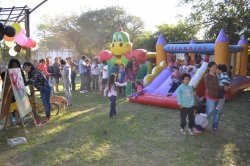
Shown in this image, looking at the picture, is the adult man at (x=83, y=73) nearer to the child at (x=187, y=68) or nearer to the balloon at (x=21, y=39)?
the child at (x=187, y=68)

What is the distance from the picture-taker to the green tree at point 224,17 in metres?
13.7

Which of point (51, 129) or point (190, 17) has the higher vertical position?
point (190, 17)

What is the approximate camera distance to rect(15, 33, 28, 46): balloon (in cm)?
768

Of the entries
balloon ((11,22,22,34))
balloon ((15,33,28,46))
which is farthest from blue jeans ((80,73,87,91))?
balloon ((11,22,22,34))

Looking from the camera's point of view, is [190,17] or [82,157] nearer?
[82,157]

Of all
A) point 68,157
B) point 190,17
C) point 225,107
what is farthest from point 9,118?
point 190,17

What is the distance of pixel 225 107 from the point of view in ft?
31.6

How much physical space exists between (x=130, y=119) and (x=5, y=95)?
3298 mm

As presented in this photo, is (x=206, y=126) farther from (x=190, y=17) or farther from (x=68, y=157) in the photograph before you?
(x=190, y=17)

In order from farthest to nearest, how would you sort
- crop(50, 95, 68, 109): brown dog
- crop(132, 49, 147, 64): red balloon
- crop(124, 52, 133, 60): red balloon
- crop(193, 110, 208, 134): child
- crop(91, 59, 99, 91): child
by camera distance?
crop(91, 59, 99, 91): child, crop(124, 52, 133, 60): red balloon, crop(132, 49, 147, 64): red balloon, crop(50, 95, 68, 109): brown dog, crop(193, 110, 208, 134): child

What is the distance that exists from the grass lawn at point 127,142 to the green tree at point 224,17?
6.71m

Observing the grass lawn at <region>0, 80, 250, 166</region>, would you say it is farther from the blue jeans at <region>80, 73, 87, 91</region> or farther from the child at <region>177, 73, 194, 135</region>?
the blue jeans at <region>80, 73, 87, 91</region>

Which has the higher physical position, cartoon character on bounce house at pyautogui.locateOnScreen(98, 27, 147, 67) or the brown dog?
cartoon character on bounce house at pyautogui.locateOnScreen(98, 27, 147, 67)

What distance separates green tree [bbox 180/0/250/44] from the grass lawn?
22.0 feet
